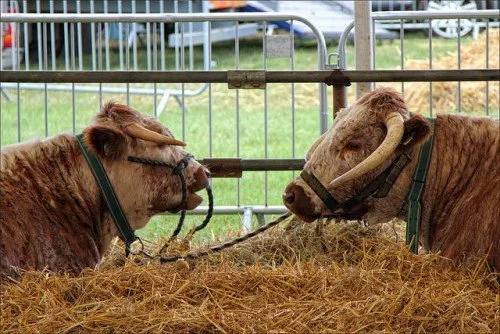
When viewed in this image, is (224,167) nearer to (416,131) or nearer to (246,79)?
(246,79)

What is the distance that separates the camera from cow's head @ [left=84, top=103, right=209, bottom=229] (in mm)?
A: 5480

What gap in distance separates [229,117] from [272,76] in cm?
919

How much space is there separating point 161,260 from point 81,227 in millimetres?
531

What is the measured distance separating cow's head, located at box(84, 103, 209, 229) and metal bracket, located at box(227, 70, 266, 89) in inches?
17.8

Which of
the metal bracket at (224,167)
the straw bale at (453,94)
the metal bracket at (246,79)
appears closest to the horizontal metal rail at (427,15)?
the metal bracket at (224,167)

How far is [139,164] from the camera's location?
5602mm

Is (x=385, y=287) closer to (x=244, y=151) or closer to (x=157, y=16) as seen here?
(x=157, y=16)

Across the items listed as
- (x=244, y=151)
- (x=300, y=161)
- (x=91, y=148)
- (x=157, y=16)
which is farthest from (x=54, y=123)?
(x=91, y=148)

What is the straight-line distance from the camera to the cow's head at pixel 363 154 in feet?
17.1

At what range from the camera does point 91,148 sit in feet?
17.8

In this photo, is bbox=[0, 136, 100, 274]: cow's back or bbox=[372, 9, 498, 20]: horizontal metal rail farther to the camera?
bbox=[372, 9, 498, 20]: horizontal metal rail

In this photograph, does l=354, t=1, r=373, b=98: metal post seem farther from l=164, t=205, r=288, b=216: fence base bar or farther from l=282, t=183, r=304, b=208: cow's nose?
l=164, t=205, r=288, b=216: fence base bar

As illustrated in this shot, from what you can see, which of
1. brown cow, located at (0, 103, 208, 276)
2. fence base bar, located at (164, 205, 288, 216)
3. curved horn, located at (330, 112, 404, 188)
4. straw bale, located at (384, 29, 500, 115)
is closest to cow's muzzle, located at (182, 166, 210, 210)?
brown cow, located at (0, 103, 208, 276)

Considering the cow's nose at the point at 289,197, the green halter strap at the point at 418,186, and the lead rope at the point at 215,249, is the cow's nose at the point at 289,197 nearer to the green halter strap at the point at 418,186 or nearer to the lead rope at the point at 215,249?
the lead rope at the point at 215,249
